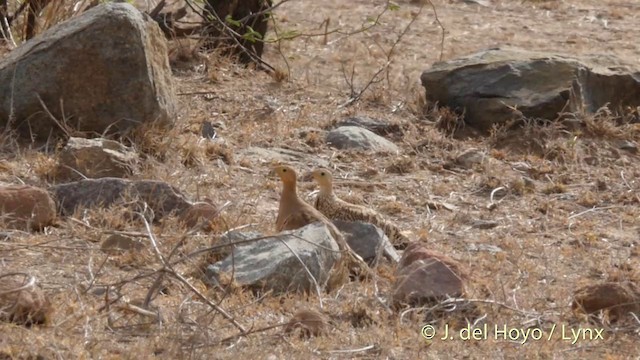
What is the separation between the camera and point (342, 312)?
5539mm

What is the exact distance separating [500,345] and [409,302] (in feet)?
1.44

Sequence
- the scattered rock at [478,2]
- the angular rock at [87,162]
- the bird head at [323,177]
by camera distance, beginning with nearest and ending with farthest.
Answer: the bird head at [323,177] → the angular rock at [87,162] → the scattered rock at [478,2]

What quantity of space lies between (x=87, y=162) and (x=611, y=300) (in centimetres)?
291

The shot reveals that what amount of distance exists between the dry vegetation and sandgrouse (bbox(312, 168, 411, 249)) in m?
0.22

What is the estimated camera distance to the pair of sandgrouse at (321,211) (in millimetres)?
6336

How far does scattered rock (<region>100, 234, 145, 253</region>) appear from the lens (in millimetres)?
5957

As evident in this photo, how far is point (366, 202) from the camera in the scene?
24.8 feet

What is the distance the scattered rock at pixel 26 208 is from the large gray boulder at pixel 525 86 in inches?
145

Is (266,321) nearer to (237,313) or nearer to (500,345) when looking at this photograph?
(237,313)

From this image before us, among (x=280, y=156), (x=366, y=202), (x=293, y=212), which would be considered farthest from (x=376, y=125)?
(x=293, y=212)

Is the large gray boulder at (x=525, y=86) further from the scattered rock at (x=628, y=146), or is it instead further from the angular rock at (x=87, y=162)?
the angular rock at (x=87, y=162)

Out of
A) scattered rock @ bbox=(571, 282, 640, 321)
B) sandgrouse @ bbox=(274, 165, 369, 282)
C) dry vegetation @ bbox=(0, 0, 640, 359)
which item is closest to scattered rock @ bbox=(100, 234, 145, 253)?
dry vegetation @ bbox=(0, 0, 640, 359)

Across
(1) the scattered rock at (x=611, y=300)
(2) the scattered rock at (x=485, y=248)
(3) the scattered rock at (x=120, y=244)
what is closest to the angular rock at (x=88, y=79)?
(3) the scattered rock at (x=120, y=244)

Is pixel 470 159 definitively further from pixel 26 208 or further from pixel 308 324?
pixel 308 324
